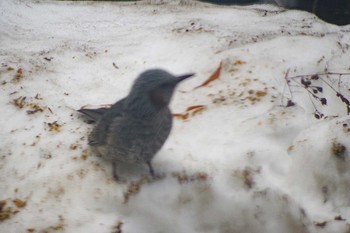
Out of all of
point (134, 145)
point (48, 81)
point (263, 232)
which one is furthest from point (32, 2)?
point (263, 232)

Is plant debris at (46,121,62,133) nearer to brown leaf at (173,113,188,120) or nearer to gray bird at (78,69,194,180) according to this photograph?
gray bird at (78,69,194,180)

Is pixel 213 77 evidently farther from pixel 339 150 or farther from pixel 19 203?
pixel 19 203

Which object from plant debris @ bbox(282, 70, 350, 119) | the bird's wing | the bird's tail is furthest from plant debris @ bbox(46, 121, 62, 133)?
plant debris @ bbox(282, 70, 350, 119)

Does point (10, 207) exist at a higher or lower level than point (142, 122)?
lower

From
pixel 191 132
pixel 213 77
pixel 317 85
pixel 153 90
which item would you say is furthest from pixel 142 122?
pixel 317 85

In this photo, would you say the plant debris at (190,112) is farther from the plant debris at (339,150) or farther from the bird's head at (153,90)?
the plant debris at (339,150)

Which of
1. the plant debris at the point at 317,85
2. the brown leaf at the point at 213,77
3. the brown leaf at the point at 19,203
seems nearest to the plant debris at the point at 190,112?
the brown leaf at the point at 213,77
